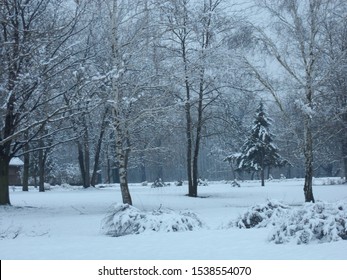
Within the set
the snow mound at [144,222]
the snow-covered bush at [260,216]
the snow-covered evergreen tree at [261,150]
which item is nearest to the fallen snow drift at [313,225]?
the snow-covered bush at [260,216]

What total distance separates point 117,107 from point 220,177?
235 ft

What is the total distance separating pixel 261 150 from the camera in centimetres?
4828

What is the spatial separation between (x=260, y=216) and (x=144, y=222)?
8.96ft

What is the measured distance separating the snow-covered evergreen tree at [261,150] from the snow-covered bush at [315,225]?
36.8m

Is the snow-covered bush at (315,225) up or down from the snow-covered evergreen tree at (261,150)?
down

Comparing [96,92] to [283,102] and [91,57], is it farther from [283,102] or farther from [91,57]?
[283,102]

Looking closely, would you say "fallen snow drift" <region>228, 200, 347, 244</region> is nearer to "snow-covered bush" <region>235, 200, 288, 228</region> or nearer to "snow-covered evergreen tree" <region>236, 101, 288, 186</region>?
"snow-covered bush" <region>235, 200, 288, 228</region>

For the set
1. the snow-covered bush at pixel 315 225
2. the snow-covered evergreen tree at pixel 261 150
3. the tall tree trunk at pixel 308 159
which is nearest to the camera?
the snow-covered bush at pixel 315 225

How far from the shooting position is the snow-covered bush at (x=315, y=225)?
8000 millimetres

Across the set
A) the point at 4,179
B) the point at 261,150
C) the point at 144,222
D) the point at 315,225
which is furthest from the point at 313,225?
the point at 261,150

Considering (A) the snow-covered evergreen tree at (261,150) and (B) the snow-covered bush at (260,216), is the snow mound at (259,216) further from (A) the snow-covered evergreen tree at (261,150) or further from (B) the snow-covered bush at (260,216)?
(A) the snow-covered evergreen tree at (261,150)

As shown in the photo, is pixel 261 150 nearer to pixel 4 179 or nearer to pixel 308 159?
pixel 308 159

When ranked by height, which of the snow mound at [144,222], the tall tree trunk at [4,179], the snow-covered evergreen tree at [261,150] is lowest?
the snow mound at [144,222]

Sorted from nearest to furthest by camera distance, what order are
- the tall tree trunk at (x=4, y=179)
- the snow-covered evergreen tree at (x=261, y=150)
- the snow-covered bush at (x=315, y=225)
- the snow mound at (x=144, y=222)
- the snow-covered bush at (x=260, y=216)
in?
the snow-covered bush at (x=315, y=225) < the snow mound at (x=144, y=222) < the snow-covered bush at (x=260, y=216) < the tall tree trunk at (x=4, y=179) < the snow-covered evergreen tree at (x=261, y=150)
